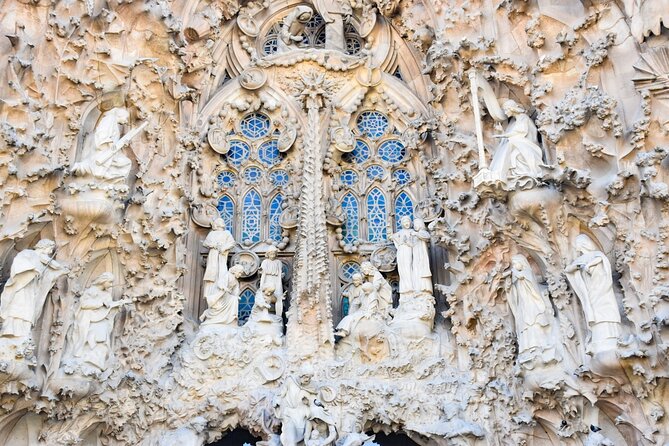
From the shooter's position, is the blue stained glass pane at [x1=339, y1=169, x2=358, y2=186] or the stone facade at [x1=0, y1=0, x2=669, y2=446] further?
the blue stained glass pane at [x1=339, y1=169, x2=358, y2=186]

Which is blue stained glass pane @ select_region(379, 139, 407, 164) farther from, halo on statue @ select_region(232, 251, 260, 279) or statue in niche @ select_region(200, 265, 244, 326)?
statue in niche @ select_region(200, 265, 244, 326)

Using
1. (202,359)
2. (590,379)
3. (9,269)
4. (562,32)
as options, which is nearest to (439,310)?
(590,379)

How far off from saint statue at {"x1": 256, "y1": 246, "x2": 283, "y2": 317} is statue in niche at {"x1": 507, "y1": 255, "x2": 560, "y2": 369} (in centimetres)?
259

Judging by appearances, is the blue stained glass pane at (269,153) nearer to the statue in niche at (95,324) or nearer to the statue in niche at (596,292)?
the statue in niche at (95,324)

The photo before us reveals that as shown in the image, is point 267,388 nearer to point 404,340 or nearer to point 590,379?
point 404,340

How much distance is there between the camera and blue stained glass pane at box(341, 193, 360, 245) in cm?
1041

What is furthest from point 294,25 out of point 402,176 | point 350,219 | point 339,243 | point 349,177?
point 339,243

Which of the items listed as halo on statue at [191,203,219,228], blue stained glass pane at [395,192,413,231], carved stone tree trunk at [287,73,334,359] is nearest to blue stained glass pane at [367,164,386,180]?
blue stained glass pane at [395,192,413,231]

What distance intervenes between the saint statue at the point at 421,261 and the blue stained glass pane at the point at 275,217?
5.67ft

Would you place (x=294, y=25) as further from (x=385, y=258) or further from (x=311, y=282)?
(x=311, y=282)

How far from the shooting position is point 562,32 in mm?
8945

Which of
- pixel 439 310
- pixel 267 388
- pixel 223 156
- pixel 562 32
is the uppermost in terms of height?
pixel 562 32

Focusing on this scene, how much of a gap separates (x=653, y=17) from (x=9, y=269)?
6.79 m

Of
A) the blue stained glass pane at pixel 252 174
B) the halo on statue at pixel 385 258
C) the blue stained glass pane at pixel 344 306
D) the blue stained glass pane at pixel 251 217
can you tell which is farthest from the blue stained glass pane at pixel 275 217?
the halo on statue at pixel 385 258
